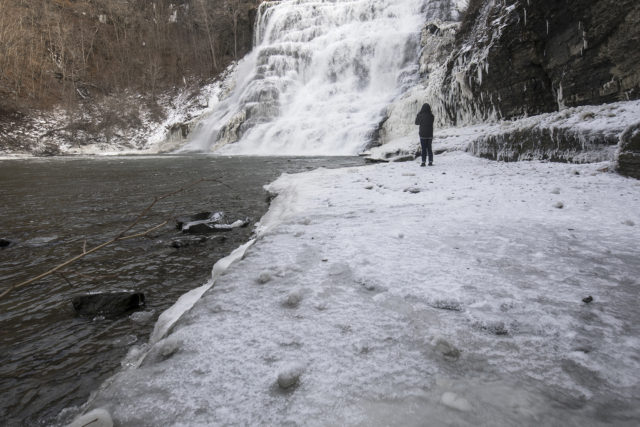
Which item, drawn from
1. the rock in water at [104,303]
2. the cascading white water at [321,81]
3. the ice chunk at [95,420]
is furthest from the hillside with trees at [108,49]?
the ice chunk at [95,420]

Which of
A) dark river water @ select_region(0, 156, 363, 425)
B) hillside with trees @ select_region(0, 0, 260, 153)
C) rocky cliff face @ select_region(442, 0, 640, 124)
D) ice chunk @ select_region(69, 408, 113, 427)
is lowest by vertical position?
dark river water @ select_region(0, 156, 363, 425)

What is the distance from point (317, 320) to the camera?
5.86 ft

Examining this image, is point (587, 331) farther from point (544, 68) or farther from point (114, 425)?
point (544, 68)

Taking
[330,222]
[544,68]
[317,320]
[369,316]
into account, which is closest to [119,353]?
[317,320]

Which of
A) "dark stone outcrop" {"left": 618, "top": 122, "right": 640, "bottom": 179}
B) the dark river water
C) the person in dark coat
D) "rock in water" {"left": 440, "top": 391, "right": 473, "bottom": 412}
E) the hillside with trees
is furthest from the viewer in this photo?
the hillside with trees

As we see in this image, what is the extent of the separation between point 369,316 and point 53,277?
3230 millimetres

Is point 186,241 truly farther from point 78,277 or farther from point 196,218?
point 78,277

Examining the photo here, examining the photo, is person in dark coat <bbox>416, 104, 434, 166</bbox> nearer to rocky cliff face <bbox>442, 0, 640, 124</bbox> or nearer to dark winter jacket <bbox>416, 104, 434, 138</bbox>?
dark winter jacket <bbox>416, 104, 434, 138</bbox>

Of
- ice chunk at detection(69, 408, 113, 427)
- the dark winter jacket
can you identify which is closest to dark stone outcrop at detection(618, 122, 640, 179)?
the dark winter jacket

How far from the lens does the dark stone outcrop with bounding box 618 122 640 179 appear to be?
189 inches

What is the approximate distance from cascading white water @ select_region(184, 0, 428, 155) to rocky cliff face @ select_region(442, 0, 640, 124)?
245 inches

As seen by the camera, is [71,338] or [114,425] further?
[71,338]

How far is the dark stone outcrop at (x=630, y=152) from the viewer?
4793mm

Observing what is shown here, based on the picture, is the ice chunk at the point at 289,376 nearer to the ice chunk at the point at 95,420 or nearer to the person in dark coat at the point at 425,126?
the ice chunk at the point at 95,420
